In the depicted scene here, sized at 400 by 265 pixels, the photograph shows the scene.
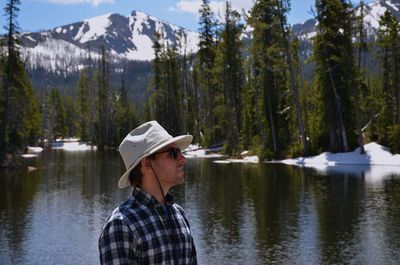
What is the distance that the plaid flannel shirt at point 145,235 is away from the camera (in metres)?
2.91

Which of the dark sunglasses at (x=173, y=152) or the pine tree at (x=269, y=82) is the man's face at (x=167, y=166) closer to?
the dark sunglasses at (x=173, y=152)

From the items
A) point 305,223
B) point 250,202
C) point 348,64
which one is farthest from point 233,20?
point 305,223

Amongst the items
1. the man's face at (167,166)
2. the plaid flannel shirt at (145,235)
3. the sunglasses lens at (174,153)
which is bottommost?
the plaid flannel shirt at (145,235)

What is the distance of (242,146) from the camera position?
51.5 meters

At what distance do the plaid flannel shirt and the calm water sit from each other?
9425mm

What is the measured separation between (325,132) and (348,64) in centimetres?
532

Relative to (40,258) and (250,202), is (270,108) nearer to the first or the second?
(250,202)

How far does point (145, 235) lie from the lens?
300 cm

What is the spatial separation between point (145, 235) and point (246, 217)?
1506 cm

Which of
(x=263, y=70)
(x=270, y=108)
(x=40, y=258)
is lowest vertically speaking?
(x=40, y=258)

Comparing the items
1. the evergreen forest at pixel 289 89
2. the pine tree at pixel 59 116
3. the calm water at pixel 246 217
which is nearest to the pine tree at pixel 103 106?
the pine tree at pixel 59 116

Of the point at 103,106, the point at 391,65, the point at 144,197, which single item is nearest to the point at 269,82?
the point at 391,65

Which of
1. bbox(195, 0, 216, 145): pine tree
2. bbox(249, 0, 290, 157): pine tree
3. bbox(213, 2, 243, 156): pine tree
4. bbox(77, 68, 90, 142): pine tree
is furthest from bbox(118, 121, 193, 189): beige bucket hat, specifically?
bbox(77, 68, 90, 142): pine tree

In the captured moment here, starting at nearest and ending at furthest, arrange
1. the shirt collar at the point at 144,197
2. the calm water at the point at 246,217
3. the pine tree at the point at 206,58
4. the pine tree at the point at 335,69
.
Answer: the shirt collar at the point at 144,197, the calm water at the point at 246,217, the pine tree at the point at 335,69, the pine tree at the point at 206,58
